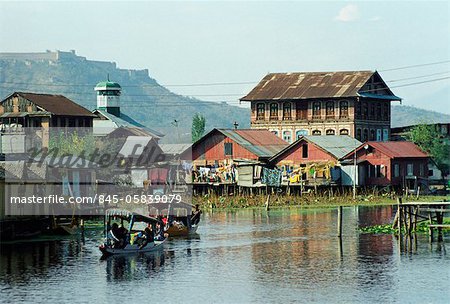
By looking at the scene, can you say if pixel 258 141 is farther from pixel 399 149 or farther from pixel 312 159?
pixel 399 149

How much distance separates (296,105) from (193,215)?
49.1m

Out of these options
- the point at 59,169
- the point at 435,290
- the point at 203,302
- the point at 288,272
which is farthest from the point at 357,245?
the point at 59,169

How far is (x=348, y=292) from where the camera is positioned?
35125 mm

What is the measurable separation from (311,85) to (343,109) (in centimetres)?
525

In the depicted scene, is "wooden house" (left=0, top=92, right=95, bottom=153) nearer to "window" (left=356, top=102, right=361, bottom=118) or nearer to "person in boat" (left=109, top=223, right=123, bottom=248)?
"window" (left=356, top=102, right=361, bottom=118)

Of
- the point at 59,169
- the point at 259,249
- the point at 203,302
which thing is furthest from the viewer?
the point at 59,169

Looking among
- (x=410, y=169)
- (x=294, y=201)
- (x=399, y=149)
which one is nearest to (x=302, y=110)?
(x=399, y=149)

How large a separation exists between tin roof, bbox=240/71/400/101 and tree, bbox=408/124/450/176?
25.9 ft

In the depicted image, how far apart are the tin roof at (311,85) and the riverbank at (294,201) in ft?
75.2

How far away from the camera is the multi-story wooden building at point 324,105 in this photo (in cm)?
9919

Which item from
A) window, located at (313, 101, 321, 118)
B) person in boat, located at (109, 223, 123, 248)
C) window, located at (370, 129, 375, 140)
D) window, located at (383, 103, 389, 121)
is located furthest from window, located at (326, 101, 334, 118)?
person in boat, located at (109, 223, 123, 248)

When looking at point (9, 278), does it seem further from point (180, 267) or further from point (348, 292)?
point (348, 292)

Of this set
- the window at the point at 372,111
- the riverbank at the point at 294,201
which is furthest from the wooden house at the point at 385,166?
the window at the point at 372,111

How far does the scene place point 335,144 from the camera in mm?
86812
